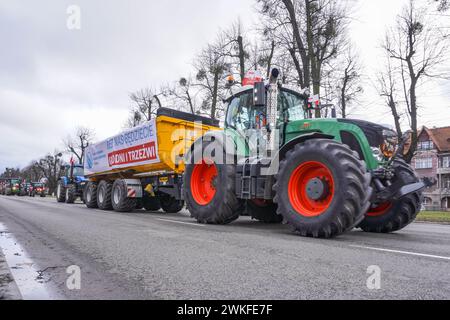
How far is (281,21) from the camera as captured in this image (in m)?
18.4

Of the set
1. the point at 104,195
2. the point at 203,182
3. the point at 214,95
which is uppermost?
the point at 214,95

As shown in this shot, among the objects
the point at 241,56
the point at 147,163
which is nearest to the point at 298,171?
the point at 147,163

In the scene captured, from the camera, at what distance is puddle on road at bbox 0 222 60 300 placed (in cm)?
281

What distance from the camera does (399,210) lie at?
6543mm

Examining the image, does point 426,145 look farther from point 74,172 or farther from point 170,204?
point 170,204

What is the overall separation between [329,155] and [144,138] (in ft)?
25.5

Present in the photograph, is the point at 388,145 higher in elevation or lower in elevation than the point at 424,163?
lower

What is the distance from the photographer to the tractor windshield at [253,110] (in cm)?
774

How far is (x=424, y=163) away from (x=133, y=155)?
49460 mm

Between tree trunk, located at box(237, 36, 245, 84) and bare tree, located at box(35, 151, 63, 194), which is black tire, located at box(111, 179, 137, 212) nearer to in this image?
tree trunk, located at box(237, 36, 245, 84)

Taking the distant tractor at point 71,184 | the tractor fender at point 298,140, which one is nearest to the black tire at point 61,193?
the distant tractor at point 71,184

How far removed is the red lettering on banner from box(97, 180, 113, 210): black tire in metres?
0.93
